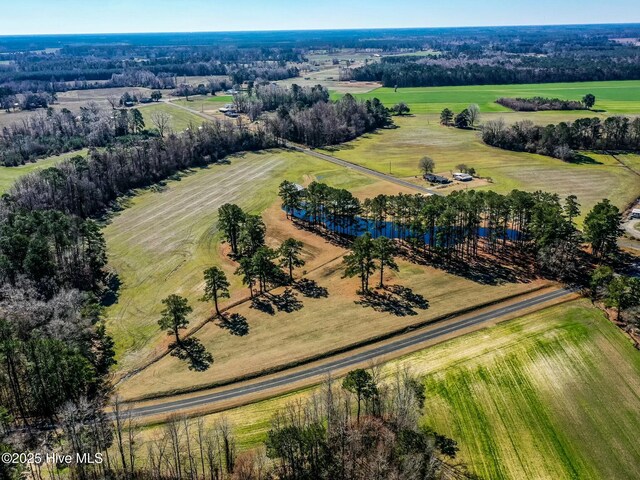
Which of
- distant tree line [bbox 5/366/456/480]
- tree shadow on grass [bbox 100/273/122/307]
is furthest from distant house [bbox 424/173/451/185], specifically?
distant tree line [bbox 5/366/456/480]

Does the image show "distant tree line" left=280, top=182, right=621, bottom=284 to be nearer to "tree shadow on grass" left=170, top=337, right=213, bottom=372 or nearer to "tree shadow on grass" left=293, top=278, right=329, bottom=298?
"tree shadow on grass" left=293, top=278, right=329, bottom=298

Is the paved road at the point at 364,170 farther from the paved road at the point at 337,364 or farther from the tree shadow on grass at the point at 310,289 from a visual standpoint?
the paved road at the point at 337,364

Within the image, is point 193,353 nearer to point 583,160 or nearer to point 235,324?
point 235,324

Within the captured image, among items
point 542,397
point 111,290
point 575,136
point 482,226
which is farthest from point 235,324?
point 575,136

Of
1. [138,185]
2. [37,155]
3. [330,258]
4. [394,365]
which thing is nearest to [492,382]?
[394,365]

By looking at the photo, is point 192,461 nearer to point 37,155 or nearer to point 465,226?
point 465,226

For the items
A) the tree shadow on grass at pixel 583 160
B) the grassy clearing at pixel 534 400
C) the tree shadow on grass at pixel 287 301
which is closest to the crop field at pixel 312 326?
the tree shadow on grass at pixel 287 301
